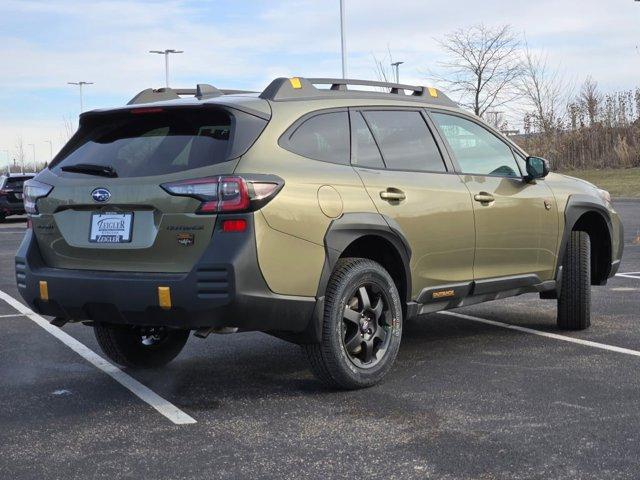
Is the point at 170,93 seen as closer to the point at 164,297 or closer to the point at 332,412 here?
the point at 164,297

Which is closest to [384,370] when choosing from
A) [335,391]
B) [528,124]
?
[335,391]

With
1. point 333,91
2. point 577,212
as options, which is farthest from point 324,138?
point 577,212

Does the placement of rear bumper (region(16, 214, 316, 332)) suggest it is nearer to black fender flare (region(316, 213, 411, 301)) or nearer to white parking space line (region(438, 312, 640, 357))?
black fender flare (region(316, 213, 411, 301))

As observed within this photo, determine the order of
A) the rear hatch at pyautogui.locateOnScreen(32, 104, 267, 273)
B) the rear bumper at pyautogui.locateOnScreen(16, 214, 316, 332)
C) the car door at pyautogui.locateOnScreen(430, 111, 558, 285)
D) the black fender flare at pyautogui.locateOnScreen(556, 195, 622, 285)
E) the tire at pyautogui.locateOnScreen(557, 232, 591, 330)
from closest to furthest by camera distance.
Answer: the rear bumper at pyautogui.locateOnScreen(16, 214, 316, 332) → the rear hatch at pyautogui.locateOnScreen(32, 104, 267, 273) → the car door at pyautogui.locateOnScreen(430, 111, 558, 285) → the black fender flare at pyautogui.locateOnScreen(556, 195, 622, 285) → the tire at pyautogui.locateOnScreen(557, 232, 591, 330)

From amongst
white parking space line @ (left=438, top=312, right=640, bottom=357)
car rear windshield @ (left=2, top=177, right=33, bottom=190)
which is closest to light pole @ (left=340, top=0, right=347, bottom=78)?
car rear windshield @ (left=2, top=177, right=33, bottom=190)

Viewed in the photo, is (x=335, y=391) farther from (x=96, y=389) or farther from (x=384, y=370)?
(x=96, y=389)

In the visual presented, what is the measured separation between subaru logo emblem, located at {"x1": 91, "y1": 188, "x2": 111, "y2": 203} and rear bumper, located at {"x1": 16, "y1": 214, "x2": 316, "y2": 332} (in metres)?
0.39

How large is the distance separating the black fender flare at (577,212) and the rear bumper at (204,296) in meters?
2.64

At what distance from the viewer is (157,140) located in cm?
530

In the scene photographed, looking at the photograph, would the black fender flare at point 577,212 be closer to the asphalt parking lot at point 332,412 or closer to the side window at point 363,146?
the asphalt parking lot at point 332,412

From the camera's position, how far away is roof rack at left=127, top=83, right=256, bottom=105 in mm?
5703

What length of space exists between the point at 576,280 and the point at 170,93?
331 centimetres

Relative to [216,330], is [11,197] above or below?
above

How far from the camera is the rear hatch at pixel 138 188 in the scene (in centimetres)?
490
